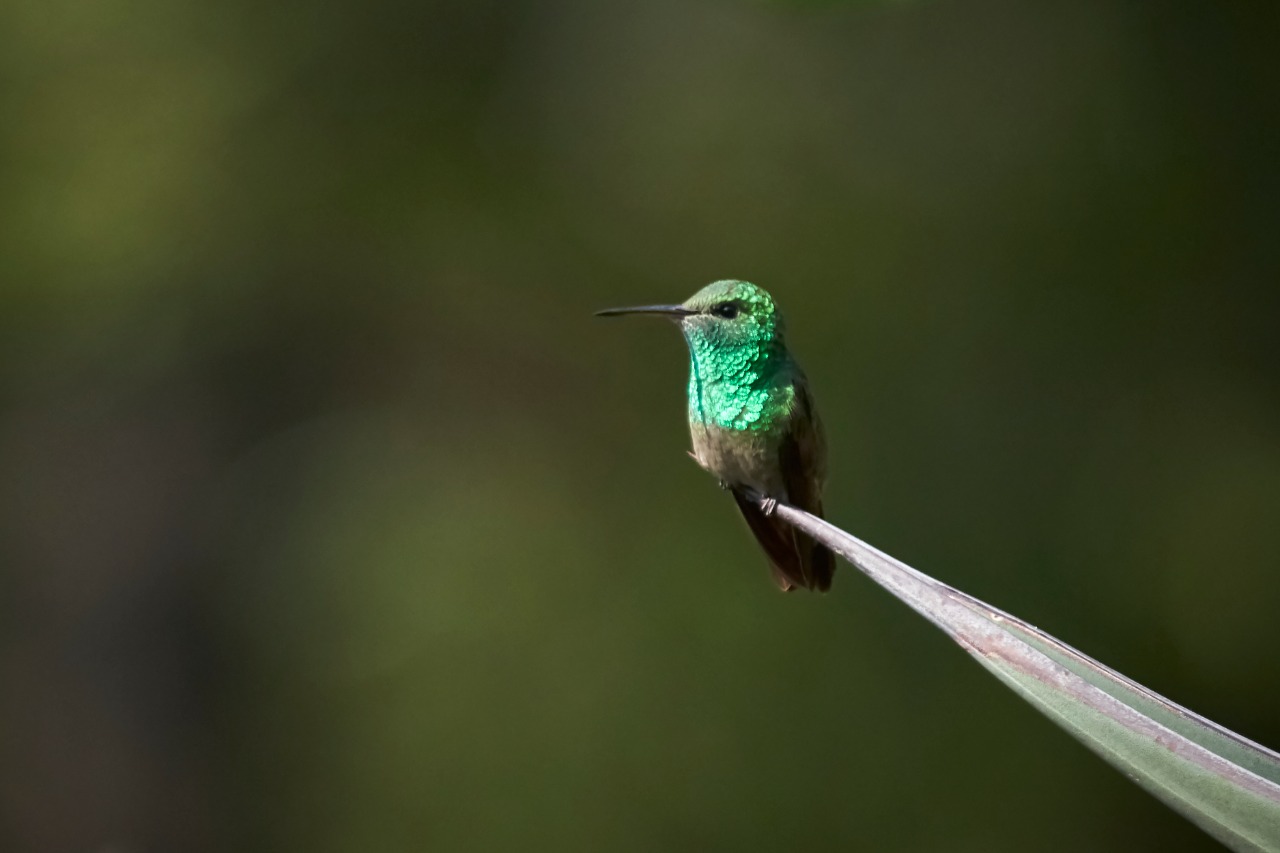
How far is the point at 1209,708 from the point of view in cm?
217

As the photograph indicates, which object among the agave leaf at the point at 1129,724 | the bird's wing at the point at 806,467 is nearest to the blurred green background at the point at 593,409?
the bird's wing at the point at 806,467

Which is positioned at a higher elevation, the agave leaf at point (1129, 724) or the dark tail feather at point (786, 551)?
the agave leaf at point (1129, 724)

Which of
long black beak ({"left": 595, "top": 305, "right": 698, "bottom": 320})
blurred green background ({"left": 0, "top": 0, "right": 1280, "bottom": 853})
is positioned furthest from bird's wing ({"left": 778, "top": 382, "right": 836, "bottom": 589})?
blurred green background ({"left": 0, "top": 0, "right": 1280, "bottom": 853})

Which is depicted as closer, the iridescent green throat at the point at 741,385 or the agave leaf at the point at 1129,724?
the agave leaf at the point at 1129,724

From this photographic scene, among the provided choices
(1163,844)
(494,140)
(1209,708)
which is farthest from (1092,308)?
(494,140)

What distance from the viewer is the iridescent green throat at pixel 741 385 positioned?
1010mm

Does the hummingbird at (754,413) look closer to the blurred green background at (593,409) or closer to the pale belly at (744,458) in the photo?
the pale belly at (744,458)

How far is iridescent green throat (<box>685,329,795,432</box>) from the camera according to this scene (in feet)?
3.31

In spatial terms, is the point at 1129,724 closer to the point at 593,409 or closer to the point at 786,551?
the point at 786,551

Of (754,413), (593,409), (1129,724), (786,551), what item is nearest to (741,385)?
(754,413)

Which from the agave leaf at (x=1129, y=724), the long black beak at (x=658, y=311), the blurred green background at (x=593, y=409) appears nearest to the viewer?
the agave leaf at (x=1129, y=724)

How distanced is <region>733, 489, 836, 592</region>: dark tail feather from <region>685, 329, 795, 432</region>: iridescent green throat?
75 mm

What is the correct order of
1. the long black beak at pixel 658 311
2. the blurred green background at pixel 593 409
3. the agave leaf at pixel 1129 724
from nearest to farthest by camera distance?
the agave leaf at pixel 1129 724
the long black beak at pixel 658 311
the blurred green background at pixel 593 409

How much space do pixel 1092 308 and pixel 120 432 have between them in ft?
7.73
